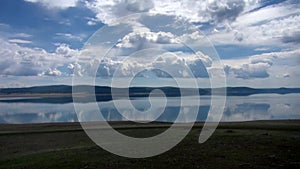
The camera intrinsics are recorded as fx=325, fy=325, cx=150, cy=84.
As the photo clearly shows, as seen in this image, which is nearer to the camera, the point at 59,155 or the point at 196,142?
the point at 59,155

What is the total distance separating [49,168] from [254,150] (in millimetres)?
11892

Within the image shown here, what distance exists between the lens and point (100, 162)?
1753 cm

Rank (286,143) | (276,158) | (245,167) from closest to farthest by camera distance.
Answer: (245,167) → (276,158) → (286,143)

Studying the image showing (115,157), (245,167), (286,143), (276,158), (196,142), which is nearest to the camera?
(245,167)

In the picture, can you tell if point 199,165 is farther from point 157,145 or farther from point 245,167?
point 157,145

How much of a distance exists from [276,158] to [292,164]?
134 centimetres

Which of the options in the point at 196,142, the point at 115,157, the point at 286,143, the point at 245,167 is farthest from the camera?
the point at 196,142

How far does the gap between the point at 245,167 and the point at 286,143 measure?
744 centimetres

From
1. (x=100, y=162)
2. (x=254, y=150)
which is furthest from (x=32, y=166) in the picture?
(x=254, y=150)

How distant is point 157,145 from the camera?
22547 millimetres

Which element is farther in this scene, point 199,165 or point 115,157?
point 115,157

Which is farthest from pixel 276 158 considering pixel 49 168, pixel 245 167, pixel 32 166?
pixel 32 166

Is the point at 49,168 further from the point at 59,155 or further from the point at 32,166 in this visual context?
the point at 59,155

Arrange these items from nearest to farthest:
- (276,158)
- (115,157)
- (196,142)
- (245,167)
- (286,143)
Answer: (245,167) < (276,158) < (115,157) < (286,143) < (196,142)
